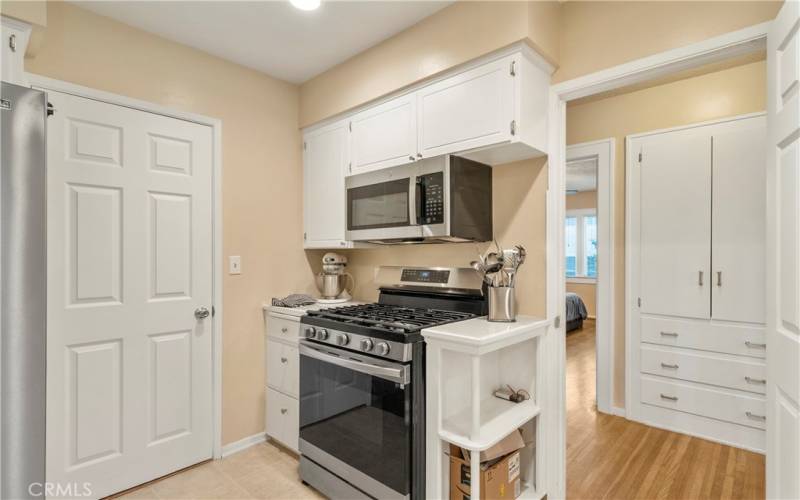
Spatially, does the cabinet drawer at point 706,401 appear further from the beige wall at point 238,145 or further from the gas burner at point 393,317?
the beige wall at point 238,145

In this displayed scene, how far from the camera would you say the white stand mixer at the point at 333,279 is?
9.67 feet

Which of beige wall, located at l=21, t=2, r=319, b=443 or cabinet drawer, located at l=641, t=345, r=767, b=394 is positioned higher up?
beige wall, located at l=21, t=2, r=319, b=443

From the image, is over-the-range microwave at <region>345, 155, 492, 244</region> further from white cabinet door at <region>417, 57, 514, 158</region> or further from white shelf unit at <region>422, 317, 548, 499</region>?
white shelf unit at <region>422, 317, 548, 499</region>

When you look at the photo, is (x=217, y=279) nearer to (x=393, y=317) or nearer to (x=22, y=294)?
(x=393, y=317)

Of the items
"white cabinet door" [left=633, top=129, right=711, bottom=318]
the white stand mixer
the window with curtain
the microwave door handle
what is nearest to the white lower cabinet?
the white stand mixer

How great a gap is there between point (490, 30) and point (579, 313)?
5475 mm

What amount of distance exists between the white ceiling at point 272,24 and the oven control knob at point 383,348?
5.57ft

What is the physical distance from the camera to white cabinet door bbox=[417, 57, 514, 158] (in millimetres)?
1905

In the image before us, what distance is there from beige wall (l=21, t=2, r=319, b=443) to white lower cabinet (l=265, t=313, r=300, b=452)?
0.33 ft

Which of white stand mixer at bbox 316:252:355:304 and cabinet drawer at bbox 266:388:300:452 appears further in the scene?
white stand mixer at bbox 316:252:355:304

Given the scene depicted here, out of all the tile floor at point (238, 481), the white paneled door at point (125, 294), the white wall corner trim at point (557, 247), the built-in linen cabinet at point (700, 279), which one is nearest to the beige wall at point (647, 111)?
the built-in linen cabinet at point (700, 279)

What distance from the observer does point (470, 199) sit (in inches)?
85.2

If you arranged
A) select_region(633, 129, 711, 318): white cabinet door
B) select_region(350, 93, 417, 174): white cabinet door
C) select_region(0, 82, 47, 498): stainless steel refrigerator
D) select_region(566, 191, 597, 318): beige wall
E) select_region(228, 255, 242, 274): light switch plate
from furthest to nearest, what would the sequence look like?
select_region(566, 191, 597, 318): beige wall, select_region(633, 129, 711, 318): white cabinet door, select_region(228, 255, 242, 274): light switch plate, select_region(350, 93, 417, 174): white cabinet door, select_region(0, 82, 47, 498): stainless steel refrigerator

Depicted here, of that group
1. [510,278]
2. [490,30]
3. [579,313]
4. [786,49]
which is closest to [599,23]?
[490,30]
